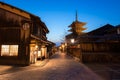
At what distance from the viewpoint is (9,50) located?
1806 centimetres

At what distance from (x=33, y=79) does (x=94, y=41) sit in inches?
572

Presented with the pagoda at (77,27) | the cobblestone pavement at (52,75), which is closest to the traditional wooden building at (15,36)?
the cobblestone pavement at (52,75)

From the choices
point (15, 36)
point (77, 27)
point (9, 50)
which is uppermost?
point (77, 27)

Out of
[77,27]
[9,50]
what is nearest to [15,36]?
[9,50]

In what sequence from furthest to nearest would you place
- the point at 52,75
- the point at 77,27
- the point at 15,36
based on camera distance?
the point at 77,27, the point at 15,36, the point at 52,75

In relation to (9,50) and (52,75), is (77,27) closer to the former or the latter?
(9,50)

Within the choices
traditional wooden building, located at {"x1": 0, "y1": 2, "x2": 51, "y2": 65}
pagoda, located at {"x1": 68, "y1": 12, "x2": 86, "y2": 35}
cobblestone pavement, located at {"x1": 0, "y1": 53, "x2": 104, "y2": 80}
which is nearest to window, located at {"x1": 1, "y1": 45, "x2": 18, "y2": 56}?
traditional wooden building, located at {"x1": 0, "y1": 2, "x2": 51, "y2": 65}

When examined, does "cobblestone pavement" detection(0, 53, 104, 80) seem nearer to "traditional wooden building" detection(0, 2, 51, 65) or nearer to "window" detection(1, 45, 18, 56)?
"traditional wooden building" detection(0, 2, 51, 65)

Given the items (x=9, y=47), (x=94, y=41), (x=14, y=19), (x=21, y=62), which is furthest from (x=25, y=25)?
(x=94, y=41)

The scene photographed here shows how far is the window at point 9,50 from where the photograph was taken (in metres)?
17.9

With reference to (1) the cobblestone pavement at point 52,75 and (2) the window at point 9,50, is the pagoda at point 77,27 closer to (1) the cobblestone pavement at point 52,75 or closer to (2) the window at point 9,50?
(2) the window at point 9,50

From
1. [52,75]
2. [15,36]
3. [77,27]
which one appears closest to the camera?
[52,75]

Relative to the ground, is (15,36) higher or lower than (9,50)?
higher

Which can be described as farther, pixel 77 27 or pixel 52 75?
pixel 77 27
